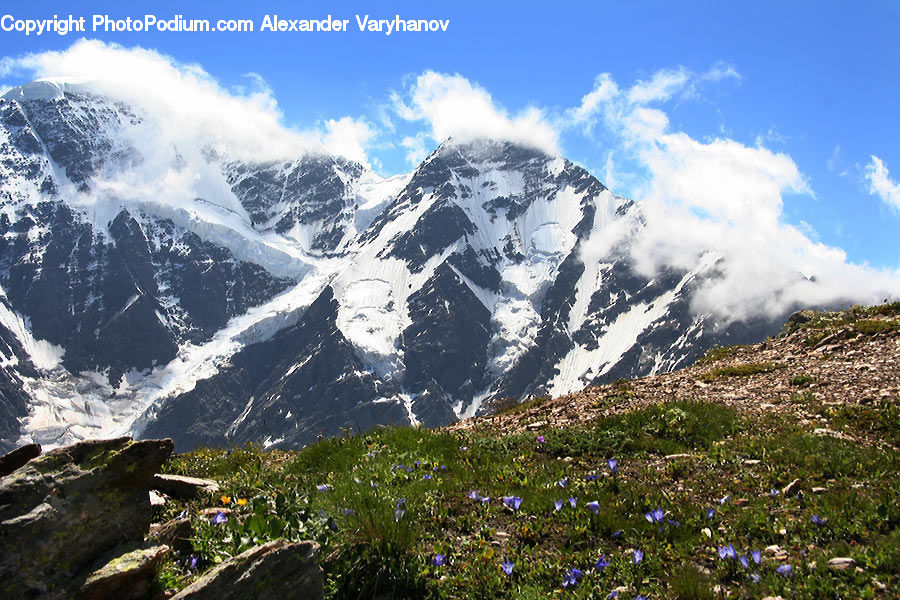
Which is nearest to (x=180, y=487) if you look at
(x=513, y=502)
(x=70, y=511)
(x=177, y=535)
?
(x=177, y=535)

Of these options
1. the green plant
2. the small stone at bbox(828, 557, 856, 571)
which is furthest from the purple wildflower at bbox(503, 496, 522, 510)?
the green plant

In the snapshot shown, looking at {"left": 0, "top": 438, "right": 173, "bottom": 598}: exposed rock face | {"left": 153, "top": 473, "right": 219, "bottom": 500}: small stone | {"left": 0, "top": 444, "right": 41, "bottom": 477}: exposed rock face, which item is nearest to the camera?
{"left": 0, "top": 438, "right": 173, "bottom": 598}: exposed rock face

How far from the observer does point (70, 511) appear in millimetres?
5395

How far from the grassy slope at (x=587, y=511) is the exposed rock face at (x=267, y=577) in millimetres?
628

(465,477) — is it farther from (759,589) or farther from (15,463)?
(15,463)

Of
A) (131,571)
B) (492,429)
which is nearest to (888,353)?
(492,429)

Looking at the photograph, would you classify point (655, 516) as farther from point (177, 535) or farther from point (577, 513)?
point (177, 535)

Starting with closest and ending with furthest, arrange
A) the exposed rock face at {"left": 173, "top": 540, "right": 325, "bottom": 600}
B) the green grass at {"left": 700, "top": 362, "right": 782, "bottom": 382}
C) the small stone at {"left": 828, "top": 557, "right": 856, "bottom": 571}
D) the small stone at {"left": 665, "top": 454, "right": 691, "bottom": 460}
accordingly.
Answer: the exposed rock face at {"left": 173, "top": 540, "right": 325, "bottom": 600} < the small stone at {"left": 828, "top": 557, "right": 856, "bottom": 571} < the small stone at {"left": 665, "top": 454, "right": 691, "bottom": 460} < the green grass at {"left": 700, "top": 362, "right": 782, "bottom": 382}

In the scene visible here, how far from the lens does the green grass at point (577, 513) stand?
598cm

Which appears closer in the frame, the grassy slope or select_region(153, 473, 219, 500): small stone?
the grassy slope

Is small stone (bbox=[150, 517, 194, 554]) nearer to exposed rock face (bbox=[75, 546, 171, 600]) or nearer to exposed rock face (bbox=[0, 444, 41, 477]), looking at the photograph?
exposed rock face (bbox=[75, 546, 171, 600])

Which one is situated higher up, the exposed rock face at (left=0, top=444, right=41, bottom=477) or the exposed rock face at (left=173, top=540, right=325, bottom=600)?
the exposed rock face at (left=0, top=444, right=41, bottom=477)

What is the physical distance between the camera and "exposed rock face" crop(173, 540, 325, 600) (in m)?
4.75

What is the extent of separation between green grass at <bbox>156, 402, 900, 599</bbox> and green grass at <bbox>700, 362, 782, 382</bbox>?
495 centimetres
